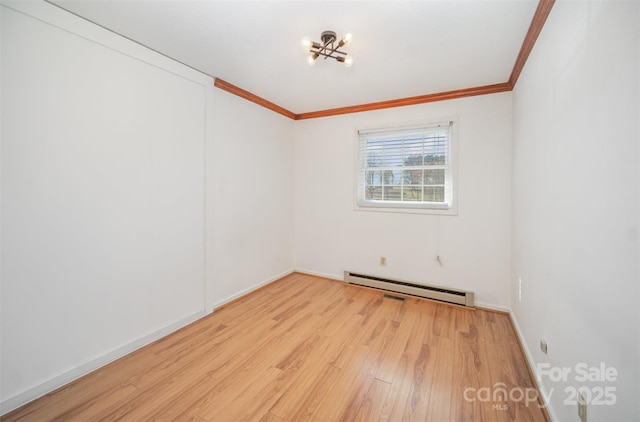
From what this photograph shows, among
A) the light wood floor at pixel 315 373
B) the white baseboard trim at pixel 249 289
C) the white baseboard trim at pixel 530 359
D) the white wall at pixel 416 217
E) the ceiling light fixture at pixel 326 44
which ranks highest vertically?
the ceiling light fixture at pixel 326 44

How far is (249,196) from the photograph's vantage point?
341 centimetres

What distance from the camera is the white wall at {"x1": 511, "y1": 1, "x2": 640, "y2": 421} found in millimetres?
853

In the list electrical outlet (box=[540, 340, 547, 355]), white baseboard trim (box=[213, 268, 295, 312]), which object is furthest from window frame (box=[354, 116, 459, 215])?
electrical outlet (box=[540, 340, 547, 355])

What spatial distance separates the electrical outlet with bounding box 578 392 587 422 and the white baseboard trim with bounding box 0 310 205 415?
9.53 ft

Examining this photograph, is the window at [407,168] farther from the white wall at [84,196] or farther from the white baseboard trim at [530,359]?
the white wall at [84,196]

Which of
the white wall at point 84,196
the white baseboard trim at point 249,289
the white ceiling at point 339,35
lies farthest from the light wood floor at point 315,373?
the white ceiling at point 339,35

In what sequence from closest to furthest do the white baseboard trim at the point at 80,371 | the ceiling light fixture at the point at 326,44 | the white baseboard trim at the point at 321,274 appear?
the white baseboard trim at the point at 80,371 < the ceiling light fixture at the point at 326,44 < the white baseboard trim at the point at 321,274

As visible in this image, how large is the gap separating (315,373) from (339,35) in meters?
2.58

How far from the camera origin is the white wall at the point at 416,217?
295 centimetres

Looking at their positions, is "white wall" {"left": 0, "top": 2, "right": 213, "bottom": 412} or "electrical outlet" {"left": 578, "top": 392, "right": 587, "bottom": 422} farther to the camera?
"white wall" {"left": 0, "top": 2, "right": 213, "bottom": 412}

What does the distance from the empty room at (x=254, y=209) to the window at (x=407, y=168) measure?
34 millimetres

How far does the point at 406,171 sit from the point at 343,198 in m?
0.96

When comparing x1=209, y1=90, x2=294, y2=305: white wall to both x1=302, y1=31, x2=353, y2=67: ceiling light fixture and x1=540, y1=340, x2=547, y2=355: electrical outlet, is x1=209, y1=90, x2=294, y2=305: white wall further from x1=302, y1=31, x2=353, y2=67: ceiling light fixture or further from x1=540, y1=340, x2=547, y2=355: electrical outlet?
x1=540, y1=340, x2=547, y2=355: electrical outlet

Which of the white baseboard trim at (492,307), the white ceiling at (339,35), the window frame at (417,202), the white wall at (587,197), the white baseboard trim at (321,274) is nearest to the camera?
the white wall at (587,197)
